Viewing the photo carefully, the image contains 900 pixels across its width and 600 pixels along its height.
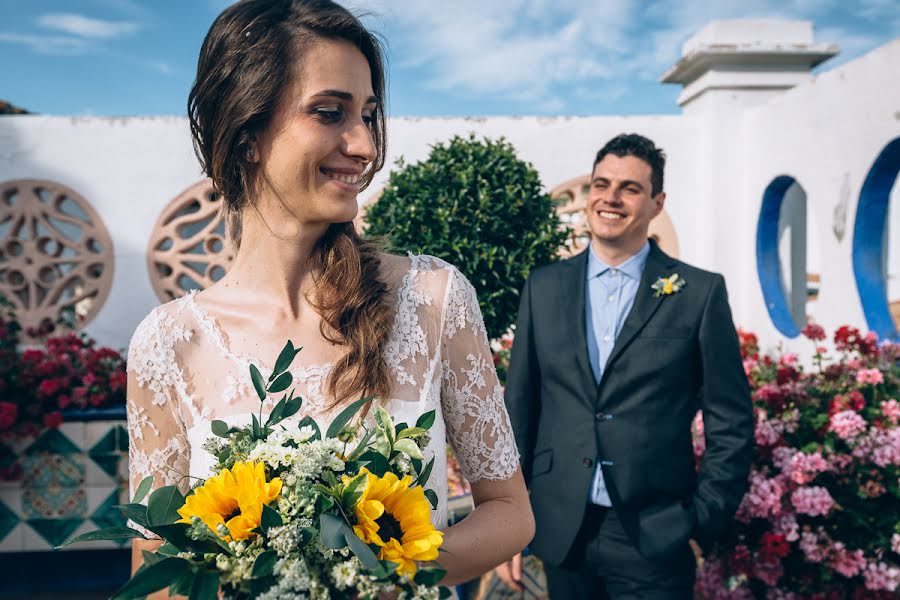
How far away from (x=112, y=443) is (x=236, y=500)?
12.6ft

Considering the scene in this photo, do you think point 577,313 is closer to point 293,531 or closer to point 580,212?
point 293,531

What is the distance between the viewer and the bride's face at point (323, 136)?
140 cm

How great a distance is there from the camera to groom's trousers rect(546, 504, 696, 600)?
239 cm

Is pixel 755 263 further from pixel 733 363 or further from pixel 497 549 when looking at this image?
pixel 497 549

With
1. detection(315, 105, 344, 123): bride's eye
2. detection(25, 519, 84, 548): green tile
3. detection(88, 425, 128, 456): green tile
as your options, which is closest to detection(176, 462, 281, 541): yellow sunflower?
detection(315, 105, 344, 123): bride's eye

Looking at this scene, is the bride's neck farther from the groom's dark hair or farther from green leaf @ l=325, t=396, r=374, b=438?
the groom's dark hair

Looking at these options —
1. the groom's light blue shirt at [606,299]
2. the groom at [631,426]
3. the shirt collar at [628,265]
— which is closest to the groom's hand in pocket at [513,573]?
the groom at [631,426]

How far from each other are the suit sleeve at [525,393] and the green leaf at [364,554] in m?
1.84

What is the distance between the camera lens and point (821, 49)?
6887 millimetres

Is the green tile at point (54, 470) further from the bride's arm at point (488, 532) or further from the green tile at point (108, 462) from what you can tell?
the bride's arm at point (488, 532)

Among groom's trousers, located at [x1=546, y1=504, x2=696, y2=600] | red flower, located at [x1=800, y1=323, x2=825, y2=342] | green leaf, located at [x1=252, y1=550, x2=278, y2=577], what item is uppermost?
red flower, located at [x1=800, y1=323, x2=825, y2=342]

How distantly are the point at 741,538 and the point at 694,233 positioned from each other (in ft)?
15.3

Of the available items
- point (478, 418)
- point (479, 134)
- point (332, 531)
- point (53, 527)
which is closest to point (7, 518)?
point (53, 527)

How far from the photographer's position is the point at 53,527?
168 inches
